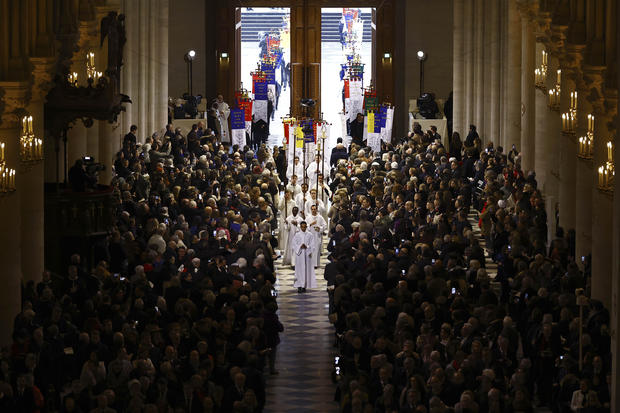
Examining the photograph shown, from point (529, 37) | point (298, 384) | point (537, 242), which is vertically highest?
point (529, 37)

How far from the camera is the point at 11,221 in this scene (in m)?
35.2

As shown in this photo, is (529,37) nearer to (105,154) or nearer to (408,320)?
(105,154)

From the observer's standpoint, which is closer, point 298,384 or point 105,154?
point 298,384

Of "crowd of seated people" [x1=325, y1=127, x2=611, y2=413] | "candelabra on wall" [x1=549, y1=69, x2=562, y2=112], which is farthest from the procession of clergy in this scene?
"candelabra on wall" [x1=549, y1=69, x2=562, y2=112]

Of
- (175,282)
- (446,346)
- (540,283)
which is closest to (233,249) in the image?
(175,282)

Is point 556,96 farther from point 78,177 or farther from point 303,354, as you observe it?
point 78,177

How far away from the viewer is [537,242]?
125 ft

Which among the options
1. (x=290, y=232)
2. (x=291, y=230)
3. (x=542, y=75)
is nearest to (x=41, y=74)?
(x=291, y=230)

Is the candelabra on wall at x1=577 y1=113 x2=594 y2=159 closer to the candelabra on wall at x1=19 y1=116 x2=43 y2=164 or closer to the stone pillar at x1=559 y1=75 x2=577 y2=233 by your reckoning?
the stone pillar at x1=559 y1=75 x2=577 y2=233

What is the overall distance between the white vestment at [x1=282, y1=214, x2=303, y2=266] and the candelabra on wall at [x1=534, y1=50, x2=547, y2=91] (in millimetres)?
7559

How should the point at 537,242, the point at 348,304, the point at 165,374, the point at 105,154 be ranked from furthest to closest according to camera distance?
the point at 105,154 < the point at 537,242 < the point at 348,304 < the point at 165,374

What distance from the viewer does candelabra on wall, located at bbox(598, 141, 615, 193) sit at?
34766mm

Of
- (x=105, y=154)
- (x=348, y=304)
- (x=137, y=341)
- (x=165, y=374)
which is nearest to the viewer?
(x=165, y=374)

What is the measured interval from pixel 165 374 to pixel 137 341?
2007 mm
